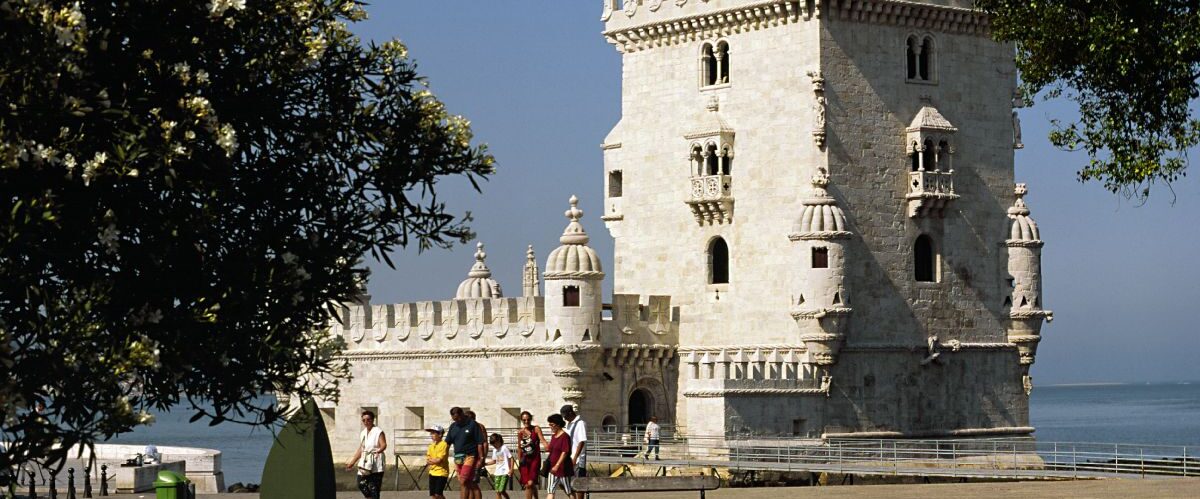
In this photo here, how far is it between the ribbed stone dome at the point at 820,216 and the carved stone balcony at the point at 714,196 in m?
2.11

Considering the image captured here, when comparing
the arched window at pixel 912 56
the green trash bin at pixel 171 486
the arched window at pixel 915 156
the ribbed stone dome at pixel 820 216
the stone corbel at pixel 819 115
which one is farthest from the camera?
the arched window at pixel 912 56

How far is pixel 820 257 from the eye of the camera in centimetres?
4759

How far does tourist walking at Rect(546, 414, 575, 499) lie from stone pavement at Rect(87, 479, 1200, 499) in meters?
3.93

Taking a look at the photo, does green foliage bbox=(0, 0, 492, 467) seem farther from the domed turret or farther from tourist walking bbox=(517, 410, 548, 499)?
the domed turret

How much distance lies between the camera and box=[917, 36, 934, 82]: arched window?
164 ft

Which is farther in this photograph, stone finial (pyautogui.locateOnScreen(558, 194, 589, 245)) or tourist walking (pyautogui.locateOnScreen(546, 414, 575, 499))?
stone finial (pyautogui.locateOnScreen(558, 194, 589, 245))

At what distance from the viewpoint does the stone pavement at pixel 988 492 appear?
2970cm

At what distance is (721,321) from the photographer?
1955 inches

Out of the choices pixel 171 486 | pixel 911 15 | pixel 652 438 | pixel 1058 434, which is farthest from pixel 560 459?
pixel 1058 434

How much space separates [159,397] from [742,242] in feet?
103

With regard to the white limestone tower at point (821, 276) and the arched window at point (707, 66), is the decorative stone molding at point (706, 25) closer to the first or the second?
the arched window at point (707, 66)

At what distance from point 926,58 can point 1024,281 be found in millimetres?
5941

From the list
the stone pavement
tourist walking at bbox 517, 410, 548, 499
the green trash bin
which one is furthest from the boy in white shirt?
the green trash bin

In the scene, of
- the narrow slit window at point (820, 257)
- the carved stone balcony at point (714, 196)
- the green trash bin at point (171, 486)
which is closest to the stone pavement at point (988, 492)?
the green trash bin at point (171, 486)
